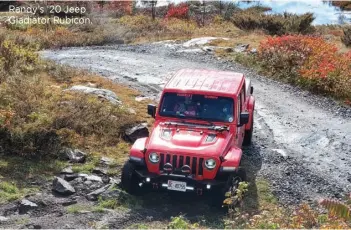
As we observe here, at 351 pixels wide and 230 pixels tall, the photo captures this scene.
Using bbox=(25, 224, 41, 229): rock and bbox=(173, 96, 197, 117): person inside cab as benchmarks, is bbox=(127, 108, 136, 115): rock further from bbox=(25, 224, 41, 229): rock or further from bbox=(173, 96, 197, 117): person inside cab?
bbox=(25, 224, 41, 229): rock

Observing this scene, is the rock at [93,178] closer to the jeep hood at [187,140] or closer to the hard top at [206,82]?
the jeep hood at [187,140]

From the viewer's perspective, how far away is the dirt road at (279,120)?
444 inches

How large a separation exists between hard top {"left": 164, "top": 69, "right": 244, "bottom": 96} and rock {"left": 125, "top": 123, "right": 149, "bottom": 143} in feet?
6.12

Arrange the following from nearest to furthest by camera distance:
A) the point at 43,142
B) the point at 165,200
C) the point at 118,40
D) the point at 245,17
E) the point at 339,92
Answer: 1. the point at 165,200
2. the point at 43,142
3. the point at 339,92
4. the point at 118,40
5. the point at 245,17

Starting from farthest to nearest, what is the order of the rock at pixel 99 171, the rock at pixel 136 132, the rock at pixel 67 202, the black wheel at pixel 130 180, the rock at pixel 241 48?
the rock at pixel 241 48, the rock at pixel 136 132, the rock at pixel 99 171, the black wheel at pixel 130 180, the rock at pixel 67 202

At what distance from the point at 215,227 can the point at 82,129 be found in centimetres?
468

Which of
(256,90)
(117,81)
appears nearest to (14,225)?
(117,81)

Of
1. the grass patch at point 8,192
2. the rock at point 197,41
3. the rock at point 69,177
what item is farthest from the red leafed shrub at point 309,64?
the grass patch at point 8,192

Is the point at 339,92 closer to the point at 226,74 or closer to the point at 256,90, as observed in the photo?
the point at 256,90

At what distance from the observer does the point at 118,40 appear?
28344 mm

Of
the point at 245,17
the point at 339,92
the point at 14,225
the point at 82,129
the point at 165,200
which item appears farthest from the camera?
the point at 245,17

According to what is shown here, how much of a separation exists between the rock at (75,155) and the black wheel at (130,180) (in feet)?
5.76

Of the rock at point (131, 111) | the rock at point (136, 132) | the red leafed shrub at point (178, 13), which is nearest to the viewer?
the rock at point (136, 132)

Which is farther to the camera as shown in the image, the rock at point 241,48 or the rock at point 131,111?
the rock at point 241,48
